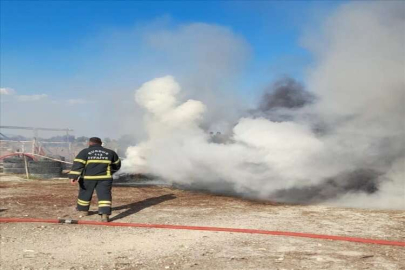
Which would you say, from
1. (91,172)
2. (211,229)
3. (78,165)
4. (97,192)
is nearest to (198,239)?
(211,229)

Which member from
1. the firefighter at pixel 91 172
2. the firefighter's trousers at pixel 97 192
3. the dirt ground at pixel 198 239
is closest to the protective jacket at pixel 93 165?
the firefighter at pixel 91 172

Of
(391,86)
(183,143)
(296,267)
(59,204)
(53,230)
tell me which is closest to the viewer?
(296,267)

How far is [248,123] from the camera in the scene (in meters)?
11.7

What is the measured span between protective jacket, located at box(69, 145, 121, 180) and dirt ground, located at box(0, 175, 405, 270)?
0.89 metres

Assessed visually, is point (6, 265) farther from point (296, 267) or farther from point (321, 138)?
point (321, 138)

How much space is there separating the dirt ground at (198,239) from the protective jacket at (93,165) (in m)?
0.89

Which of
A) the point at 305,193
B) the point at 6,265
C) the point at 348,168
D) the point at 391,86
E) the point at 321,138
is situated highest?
the point at 391,86

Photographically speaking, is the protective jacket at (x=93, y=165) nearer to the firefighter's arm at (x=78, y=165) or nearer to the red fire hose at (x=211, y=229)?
the firefighter's arm at (x=78, y=165)

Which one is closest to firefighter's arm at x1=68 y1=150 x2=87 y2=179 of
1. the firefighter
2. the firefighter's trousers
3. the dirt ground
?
the firefighter

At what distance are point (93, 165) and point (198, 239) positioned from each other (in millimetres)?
2962

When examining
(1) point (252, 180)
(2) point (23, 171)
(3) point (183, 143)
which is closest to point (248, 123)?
(1) point (252, 180)

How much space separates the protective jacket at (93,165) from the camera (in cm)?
784

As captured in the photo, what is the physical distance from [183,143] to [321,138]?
4565 mm

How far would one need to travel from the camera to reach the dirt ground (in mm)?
4996
